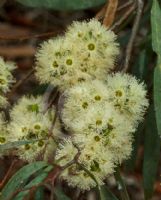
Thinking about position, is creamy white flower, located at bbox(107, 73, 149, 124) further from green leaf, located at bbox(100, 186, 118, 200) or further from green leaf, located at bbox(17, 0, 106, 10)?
green leaf, located at bbox(17, 0, 106, 10)

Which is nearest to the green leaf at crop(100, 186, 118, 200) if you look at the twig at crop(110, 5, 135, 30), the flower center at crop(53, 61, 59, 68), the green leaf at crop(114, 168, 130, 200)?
the green leaf at crop(114, 168, 130, 200)

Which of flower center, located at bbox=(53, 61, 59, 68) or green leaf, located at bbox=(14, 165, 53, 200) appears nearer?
green leaf, located at bbox=(14, 165, 53, 200)

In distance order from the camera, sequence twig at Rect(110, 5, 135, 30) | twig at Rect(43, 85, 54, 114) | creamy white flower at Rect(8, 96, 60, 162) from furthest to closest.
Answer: twig at Rect(110, 5, 135, 30) → twig at Rect(43, 85, 54, 114) → creamy white flower at Rect(8, 96, 60, 162)

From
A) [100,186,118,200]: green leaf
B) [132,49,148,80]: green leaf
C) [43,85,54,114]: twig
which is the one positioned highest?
[132,49,148,80]: green leaf

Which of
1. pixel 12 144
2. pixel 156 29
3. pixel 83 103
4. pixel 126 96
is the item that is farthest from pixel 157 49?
pixel 12 144

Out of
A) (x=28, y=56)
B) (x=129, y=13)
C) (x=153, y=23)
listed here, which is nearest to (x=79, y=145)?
(x=153, y=23)

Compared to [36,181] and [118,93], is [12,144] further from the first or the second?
[118,93]

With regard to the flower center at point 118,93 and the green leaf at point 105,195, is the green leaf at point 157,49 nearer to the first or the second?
the flower center at point 118,93
